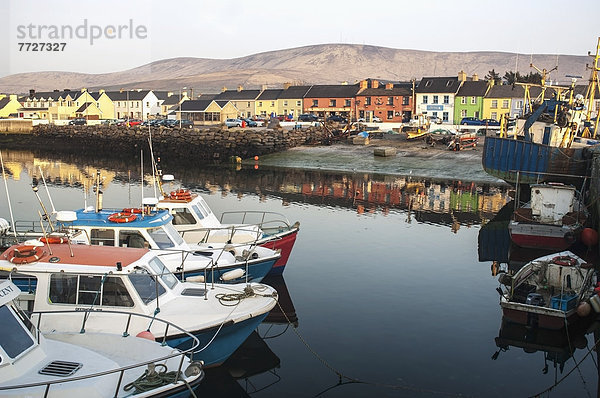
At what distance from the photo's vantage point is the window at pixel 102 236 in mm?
15727

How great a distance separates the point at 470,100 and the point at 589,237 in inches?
2506

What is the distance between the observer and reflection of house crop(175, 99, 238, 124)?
309 ft

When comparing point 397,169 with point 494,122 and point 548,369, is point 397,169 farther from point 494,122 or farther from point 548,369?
point 548,369

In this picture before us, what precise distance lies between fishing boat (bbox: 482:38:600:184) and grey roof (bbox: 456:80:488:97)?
45.4 m

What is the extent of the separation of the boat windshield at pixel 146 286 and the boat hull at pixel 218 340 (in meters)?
1.12

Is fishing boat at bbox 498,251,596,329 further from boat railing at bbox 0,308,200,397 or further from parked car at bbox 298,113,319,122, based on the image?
parked car at bbox 298,113,319,122

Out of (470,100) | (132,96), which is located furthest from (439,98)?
(132,96)

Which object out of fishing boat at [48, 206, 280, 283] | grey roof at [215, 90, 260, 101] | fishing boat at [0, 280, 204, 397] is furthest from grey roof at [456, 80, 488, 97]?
fishing boat at [0, 280, 204, 397]

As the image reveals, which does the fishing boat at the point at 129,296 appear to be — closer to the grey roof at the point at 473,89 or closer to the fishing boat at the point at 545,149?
the fishing boat at the point at 545,149

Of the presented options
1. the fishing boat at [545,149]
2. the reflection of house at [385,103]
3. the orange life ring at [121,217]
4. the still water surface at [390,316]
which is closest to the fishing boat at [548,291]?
the still water surface at [390,316]

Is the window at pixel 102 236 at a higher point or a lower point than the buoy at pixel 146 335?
higher

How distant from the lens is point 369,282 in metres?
19.5

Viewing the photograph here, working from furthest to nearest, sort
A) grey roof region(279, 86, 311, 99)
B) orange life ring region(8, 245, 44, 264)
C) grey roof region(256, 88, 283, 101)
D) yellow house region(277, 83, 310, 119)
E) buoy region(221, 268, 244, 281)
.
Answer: grey roof region(256, 88, 283, 101)
grey roof region(279, 86, 311, 99)
yellow house region(277, 83, 310, 119)
buoy region(221, 268, 244, 281)
orange life ring region(8, 245, 44, 264)

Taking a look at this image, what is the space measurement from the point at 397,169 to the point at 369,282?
1248 inches
